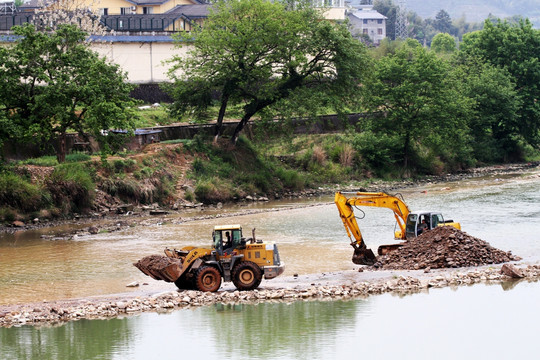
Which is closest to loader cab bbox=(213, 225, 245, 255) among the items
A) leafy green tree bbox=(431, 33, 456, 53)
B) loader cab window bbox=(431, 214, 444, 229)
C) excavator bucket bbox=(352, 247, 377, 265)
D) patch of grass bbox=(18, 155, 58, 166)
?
excavator bucket bbox=(352, 247, 377, 265)

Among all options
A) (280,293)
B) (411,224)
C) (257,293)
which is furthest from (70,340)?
(411,224)

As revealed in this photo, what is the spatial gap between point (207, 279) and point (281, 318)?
3651 mm

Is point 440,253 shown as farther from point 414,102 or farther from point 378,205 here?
point 414,102

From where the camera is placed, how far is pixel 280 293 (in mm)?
26766

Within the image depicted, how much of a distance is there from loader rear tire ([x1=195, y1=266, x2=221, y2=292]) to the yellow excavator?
5850 mm

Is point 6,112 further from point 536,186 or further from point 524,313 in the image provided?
point 536,186

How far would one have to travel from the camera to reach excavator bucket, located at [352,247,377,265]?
31.1 m

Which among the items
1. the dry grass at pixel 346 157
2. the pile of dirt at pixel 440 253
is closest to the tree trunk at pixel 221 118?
the dry grass at pixel 346 157

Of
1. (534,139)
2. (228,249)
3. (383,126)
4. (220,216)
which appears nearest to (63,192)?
(220,216)

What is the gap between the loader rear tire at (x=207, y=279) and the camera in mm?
26875

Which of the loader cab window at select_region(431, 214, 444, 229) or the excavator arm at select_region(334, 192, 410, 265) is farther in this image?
the loader cab window at select_region(431, 214, 444, 229)

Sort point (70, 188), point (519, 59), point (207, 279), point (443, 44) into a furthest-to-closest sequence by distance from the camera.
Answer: point (443, 44) < point (519, 59) < point (70, 188) < point (207, 279)

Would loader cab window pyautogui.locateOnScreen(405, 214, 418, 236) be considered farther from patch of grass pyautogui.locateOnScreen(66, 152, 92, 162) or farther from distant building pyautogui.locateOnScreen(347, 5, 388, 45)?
distant building pyautogui.locateOnScreen(347, 5, 388, 45)

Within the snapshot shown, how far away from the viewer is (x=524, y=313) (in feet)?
81.1
